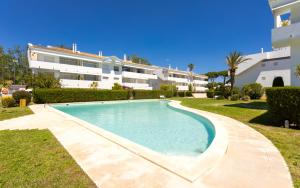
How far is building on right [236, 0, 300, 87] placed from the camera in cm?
1515

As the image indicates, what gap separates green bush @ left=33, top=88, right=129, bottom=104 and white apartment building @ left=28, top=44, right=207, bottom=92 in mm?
8216

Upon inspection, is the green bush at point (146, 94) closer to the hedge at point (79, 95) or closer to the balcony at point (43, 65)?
the hedge at point (79, 95)

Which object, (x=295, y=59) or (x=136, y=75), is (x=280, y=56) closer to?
(x=295, y=59)

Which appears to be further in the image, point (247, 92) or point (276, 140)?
point (247, 92)

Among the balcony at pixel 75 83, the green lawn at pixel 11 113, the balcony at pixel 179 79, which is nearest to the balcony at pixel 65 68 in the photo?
the balcony at pixel 75 83

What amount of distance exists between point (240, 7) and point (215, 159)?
23415 millimetres

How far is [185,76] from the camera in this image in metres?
67.5

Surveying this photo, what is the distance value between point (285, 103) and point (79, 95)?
996 inches

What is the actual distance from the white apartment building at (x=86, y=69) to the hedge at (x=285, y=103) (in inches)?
1291

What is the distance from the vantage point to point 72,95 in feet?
83.4

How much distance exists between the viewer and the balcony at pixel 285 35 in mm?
14534

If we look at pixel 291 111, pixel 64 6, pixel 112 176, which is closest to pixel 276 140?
pixel 291 111

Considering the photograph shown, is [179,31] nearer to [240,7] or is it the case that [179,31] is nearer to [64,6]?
[240,7]

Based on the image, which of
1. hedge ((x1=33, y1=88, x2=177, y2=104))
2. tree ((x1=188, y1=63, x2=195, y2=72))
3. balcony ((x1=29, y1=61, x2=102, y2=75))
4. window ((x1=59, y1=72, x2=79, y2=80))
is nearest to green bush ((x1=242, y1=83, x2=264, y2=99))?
hedge ((x1=33, y1=88, x2=177, y2=104))
